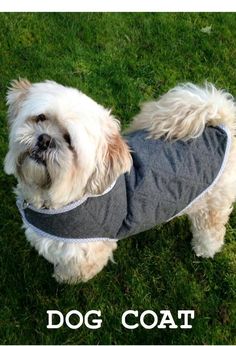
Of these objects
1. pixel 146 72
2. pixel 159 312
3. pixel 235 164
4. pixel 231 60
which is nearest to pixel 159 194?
pixel 235 164

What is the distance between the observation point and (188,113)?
12.8ft

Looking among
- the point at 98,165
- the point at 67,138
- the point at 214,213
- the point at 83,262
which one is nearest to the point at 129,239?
the point at 214,213

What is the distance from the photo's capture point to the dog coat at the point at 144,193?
3604mm

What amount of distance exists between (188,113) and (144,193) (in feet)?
2.11

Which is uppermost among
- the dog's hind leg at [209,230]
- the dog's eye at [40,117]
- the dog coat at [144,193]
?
the dog's eye at [40,117]

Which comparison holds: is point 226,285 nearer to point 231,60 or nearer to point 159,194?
point 159,194

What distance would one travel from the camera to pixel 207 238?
4.57 meters

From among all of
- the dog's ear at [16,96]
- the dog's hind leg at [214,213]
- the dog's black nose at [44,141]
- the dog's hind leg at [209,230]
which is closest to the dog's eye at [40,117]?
the dog's black nose at [44,141]

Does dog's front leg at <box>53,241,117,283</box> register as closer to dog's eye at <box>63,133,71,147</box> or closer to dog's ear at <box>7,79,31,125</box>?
dog's eye at <box>63,133,71,147</box>

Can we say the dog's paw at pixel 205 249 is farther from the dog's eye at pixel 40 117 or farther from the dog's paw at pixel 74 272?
the dog's eye at pixel 40 117

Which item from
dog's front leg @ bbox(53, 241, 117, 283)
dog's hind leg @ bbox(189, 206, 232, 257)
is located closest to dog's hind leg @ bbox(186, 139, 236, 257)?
dog's hind leg @ bbox(189, 206, 232, 257)

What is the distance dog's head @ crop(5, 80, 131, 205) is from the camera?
10.3 ft

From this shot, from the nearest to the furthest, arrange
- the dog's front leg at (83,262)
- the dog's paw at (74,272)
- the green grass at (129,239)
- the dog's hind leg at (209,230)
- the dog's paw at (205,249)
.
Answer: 1. the dog's front leg at (83,262)
2. the dog's paw at (74,272)
3. the green grass at (129,239)
4. the dog's hind leg at (209,230)
5. the dog's paw at (205,249)

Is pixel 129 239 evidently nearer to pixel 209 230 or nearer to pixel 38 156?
pixel 209 230
